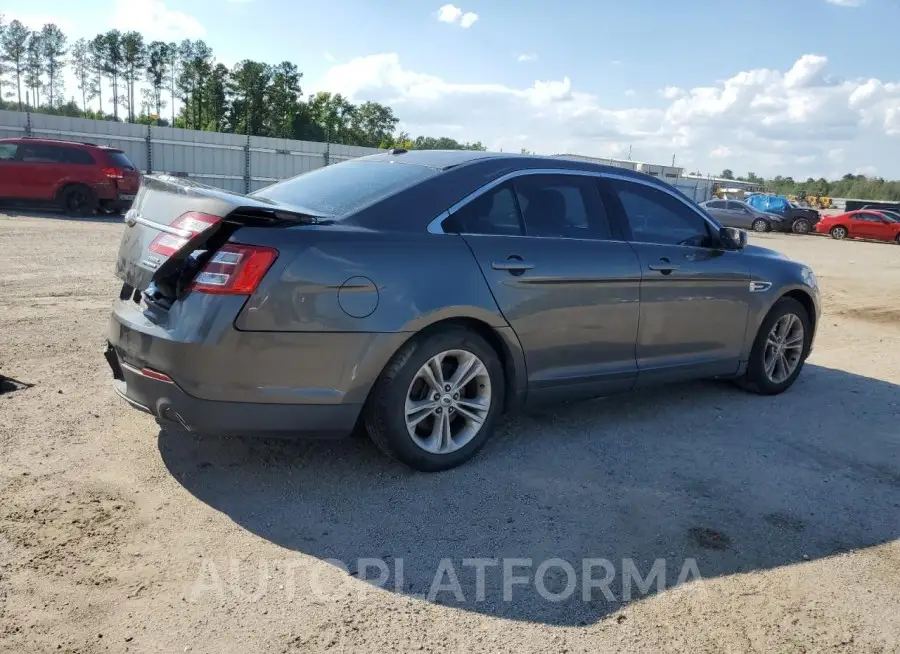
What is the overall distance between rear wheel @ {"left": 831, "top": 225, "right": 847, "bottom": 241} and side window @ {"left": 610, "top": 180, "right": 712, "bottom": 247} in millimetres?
31938

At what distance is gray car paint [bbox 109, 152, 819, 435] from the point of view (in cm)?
341

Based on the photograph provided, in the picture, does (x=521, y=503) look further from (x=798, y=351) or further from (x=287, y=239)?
(x=798, y=351)

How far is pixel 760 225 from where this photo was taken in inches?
1357

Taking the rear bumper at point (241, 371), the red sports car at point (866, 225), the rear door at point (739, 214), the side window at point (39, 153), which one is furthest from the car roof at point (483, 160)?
the red sports car at point (866, 225)

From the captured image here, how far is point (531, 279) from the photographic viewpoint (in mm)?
4211

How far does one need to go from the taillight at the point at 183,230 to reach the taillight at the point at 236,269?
13cm

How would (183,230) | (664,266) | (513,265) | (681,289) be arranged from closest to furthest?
(183,230) → (513,265) → (664,266) → (681,289)

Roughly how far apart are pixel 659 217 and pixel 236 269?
2.95 metres

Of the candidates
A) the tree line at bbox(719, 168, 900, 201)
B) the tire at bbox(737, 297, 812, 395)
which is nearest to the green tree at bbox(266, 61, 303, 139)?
the tree line at bbox(719, 168, 900, 201)

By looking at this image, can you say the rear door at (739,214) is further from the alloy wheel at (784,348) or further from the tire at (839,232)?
the alloy wheel at (784,348)

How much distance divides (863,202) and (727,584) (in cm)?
5122

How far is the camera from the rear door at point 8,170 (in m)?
17.1

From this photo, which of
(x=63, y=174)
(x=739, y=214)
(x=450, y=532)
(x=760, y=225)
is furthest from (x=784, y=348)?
(x=760, y=225)

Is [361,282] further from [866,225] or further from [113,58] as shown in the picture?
[113,58]
